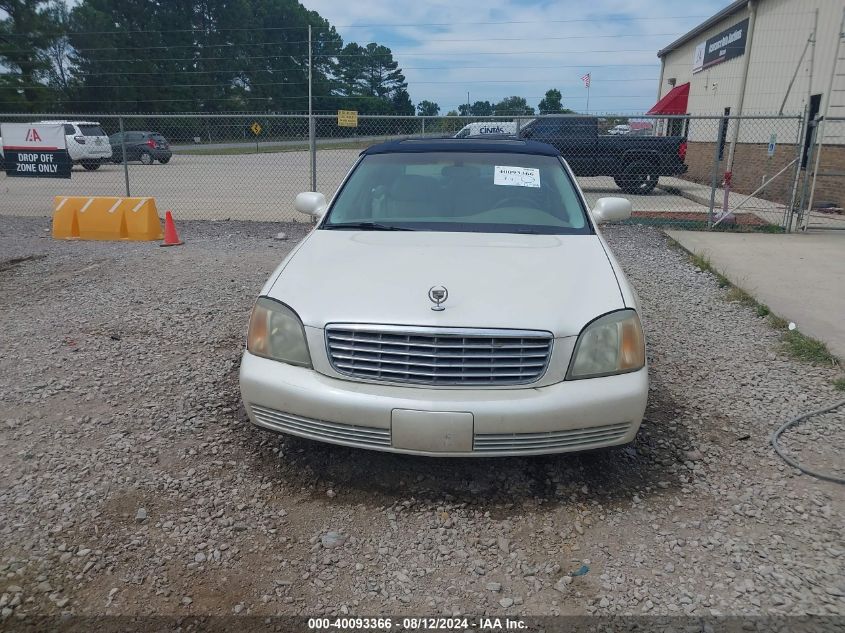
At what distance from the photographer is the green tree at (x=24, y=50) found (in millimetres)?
42625

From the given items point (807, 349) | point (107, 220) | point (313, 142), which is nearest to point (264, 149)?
point (313, 142)

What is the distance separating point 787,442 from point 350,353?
255 centimetres

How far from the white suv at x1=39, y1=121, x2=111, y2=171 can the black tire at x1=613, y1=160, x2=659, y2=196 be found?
1575 centimetres

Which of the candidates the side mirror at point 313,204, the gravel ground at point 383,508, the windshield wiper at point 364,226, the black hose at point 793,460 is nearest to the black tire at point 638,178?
the gravel ground at point 383,508

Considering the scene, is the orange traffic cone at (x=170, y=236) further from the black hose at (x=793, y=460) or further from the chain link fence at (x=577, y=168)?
the black hose at (x=793, y=460)

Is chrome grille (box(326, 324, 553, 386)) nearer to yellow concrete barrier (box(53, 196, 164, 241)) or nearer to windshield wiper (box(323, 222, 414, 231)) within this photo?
windshield wiper (box(323, 222, 414, 231))

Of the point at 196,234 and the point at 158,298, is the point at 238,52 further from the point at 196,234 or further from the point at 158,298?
the point at 158,298

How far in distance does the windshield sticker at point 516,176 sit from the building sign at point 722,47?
16.1 metres

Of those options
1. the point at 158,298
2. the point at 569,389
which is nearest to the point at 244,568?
the point at 569,389

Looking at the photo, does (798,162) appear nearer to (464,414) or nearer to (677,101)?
(464,414)

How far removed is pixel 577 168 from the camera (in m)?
15.4

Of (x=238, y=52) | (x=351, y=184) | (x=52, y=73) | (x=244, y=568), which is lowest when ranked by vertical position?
(x=244, y=568)

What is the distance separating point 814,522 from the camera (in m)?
2.94
